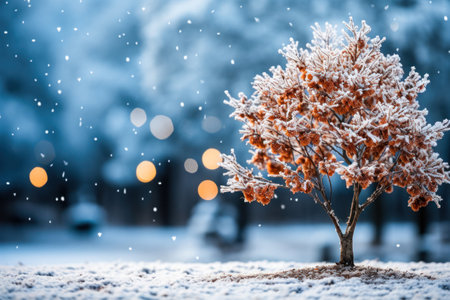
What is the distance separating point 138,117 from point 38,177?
1543 cm

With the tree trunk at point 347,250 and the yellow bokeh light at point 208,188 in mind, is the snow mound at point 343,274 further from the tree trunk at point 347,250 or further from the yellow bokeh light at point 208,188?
the yellow bokeh light at point 208,188

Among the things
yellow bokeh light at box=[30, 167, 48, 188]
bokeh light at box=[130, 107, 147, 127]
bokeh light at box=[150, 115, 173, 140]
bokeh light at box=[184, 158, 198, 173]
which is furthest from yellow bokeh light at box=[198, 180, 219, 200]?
bokeh light at box=[130, 107, 147, 127]

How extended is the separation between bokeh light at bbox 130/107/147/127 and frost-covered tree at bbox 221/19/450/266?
1068 centimetres

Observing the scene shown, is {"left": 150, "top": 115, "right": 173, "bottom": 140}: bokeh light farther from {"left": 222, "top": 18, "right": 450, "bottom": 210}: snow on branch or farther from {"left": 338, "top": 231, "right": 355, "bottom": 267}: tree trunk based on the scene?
{"left": 338, "top": 231, "right": 355, "bottom": 267}: tree trunk

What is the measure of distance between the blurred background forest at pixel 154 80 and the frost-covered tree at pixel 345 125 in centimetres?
552

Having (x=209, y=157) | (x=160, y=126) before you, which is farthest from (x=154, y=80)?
(x=209, y=157)

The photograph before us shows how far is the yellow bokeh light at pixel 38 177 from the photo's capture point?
91.3 feet

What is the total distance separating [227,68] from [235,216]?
243 inches

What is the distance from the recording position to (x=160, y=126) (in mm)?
16750

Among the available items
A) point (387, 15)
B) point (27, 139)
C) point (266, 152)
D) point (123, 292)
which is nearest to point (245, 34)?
point (387, 15)

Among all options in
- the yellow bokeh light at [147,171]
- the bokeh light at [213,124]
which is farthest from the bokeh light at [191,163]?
the bokeh light at [213,124]

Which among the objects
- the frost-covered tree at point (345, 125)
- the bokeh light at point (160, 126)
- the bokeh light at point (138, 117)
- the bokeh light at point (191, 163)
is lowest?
the frost-covered tree at point (345, 125)

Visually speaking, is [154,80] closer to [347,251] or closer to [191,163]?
[347,251]

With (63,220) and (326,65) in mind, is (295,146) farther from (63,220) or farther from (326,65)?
(63,220)
